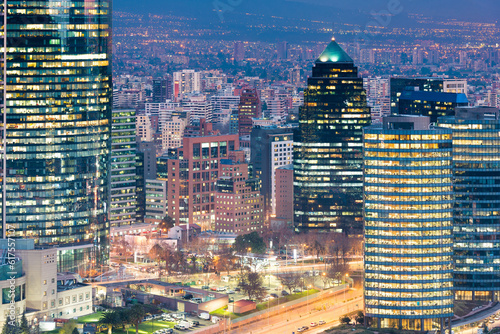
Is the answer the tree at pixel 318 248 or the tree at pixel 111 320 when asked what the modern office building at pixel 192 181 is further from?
the tree at pixel 111 320

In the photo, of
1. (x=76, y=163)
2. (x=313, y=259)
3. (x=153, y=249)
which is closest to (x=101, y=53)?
(x=76, y=163)

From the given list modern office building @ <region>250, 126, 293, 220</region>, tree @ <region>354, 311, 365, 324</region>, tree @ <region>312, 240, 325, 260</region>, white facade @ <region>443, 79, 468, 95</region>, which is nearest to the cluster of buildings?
modern office building @ <region>250, 126, 293, 220</region>

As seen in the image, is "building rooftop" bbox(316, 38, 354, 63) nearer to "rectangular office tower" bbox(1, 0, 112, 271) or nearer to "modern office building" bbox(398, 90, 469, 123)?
"modern office building" bbox(398, 90, 469, 123)

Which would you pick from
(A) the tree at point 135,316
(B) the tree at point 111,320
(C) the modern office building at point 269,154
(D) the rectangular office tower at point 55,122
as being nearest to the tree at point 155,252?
(D) the rectangular office tower at point 55,122

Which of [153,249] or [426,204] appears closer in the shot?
[426,204]

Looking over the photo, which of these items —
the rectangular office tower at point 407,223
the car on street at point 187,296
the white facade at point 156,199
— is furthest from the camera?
the white facade at point 156,199

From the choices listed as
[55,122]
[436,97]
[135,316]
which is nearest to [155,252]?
[55,122]

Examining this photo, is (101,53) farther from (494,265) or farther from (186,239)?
(494,265)

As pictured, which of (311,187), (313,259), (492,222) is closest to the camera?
(492,222)
